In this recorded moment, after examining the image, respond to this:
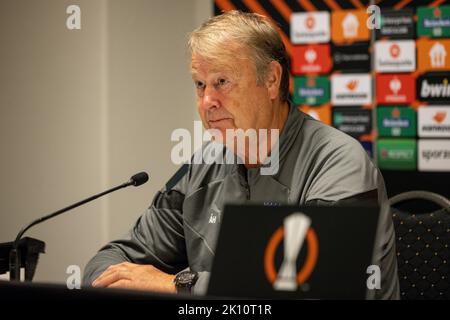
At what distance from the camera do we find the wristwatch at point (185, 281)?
5.50ft

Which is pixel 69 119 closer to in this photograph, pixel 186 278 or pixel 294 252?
pixel 186 278

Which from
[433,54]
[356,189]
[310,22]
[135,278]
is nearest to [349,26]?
[310,22]

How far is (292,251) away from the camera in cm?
101

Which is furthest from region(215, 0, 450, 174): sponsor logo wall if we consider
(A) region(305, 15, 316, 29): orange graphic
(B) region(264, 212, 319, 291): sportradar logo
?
(B) region(264, 212, 319, 291): sportradar logo

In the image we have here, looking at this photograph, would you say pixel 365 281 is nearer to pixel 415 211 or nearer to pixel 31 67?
pixel 415 211

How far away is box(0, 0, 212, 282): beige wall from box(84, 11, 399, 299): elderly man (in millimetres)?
1563

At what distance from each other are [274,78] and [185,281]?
2.22 feet

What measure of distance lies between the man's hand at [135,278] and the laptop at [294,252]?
0.74m

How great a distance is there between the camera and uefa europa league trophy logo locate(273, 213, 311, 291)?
100 cm

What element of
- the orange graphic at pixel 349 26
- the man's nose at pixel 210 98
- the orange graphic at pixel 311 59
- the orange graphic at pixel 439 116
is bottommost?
the orange graphic at pixel 439 116

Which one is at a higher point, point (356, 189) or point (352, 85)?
point (352, 85)

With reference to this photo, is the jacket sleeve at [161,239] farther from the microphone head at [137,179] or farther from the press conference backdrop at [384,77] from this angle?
the press conference backdrop at [384,77]

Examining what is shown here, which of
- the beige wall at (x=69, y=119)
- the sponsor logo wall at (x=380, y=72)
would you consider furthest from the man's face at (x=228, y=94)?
the sponsor logo wall at (x=380, y=72)
